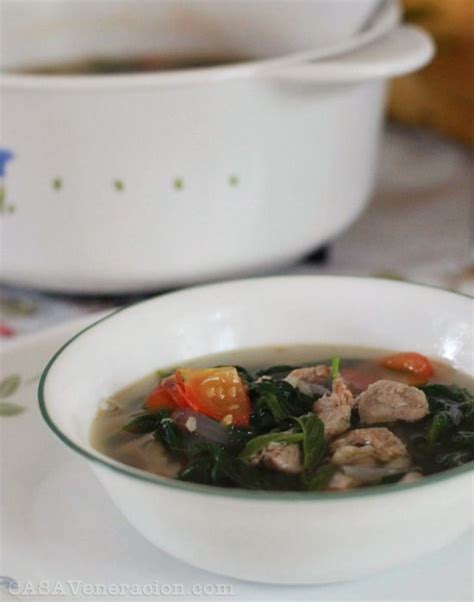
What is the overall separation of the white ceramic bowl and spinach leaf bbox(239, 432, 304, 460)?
4.1 inches

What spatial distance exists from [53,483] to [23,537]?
11 cm

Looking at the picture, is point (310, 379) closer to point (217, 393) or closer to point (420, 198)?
point (217, 393)

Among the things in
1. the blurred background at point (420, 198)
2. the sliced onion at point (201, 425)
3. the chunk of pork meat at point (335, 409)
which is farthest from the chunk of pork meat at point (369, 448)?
the blurred background at point (420, 198)

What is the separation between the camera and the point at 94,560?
3.35 ft

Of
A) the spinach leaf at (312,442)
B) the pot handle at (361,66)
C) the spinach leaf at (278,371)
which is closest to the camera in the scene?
the spinach leaf at (312,442)

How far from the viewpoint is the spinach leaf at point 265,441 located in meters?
1.00

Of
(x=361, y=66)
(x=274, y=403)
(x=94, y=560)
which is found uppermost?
(x=361, y=66)

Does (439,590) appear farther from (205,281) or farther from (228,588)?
(205,281)

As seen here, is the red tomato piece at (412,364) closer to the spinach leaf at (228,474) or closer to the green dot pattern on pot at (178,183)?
the spinach leaf at (228,474)

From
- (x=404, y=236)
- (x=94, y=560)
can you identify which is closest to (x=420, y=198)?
(x=404, y=236)

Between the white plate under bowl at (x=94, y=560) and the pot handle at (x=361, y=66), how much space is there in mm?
673

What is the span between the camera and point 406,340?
1.28 meters

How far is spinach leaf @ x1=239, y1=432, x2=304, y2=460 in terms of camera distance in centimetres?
100

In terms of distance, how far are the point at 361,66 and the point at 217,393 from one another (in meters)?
0.64
